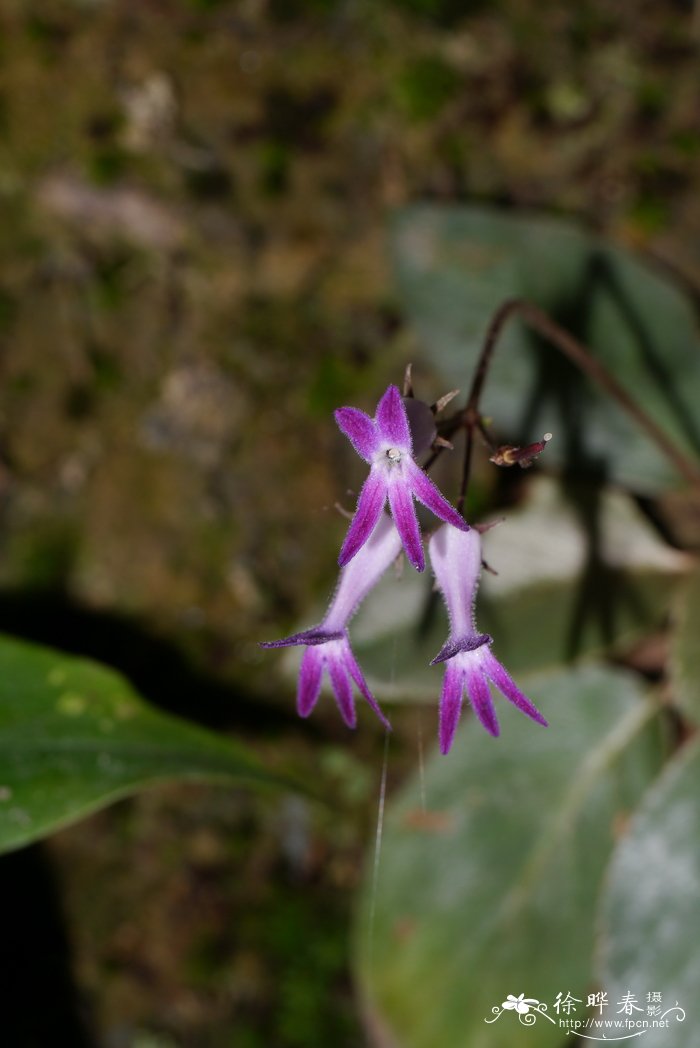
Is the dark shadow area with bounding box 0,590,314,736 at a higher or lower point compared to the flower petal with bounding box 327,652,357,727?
higher

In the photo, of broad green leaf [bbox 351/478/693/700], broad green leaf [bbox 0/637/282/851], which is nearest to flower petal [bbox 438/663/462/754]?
broad green leaf [bbox 0/637/282/851]

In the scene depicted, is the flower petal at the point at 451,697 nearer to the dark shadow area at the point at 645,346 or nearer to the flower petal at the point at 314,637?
the flower petal at the point at 314,637

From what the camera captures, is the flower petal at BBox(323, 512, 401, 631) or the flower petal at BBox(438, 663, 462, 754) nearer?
the flower petal at BBox(438, 663, 462, 754)

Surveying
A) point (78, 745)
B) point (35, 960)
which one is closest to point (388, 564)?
point (78, 745)

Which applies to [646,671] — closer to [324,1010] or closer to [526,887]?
[526,887]

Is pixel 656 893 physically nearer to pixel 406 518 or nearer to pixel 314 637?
pixel 314 637

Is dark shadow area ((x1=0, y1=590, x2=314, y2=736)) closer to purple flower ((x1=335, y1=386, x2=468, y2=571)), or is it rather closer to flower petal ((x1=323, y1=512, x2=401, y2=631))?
flower petal ((x1=323, y1=512, x2=401, y2=631))

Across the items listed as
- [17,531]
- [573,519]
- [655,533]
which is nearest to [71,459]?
[17,531]
